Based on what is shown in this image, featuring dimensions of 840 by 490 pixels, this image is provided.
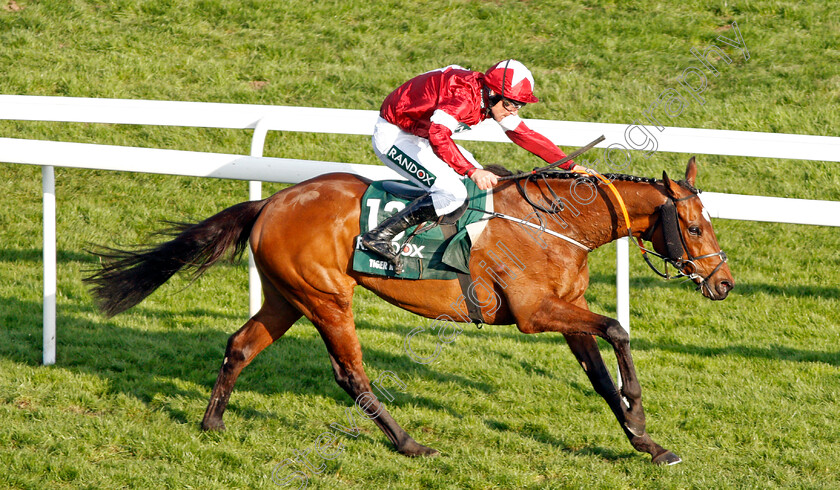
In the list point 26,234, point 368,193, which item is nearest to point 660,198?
point 368,193

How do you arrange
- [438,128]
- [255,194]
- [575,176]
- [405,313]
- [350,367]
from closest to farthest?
[438,128]
[575,176]
[350,367]
[255,194]
[405,313]

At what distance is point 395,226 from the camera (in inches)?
166

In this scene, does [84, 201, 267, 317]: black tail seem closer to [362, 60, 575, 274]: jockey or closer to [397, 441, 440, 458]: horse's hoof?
[362, 60, 575, 274]: jockey

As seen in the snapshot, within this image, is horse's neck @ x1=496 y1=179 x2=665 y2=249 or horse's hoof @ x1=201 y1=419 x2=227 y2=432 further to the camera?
horse's hoof @ x1=201 y1=419 x2=227 y2=432

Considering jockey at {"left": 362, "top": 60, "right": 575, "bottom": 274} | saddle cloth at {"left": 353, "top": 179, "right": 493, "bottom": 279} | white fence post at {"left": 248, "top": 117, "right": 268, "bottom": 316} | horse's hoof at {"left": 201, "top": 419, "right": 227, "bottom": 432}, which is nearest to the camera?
jockey at {"left": 362, "top": 60, "right": 575, "bottom": 274}

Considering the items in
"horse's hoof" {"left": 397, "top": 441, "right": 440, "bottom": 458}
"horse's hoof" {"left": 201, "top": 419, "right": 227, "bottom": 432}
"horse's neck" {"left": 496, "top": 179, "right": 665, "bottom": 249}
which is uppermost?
"horse's neck" {"left": 496, "top": 179, "right": 665, "bottom": 249}

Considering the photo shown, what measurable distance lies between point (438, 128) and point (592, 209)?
0.87m

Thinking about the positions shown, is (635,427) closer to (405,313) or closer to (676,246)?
(676,246)

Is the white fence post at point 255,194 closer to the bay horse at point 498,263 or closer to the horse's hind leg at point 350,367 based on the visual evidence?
the bay horse at point 498,263

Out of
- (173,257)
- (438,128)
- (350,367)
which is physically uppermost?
(438,128)

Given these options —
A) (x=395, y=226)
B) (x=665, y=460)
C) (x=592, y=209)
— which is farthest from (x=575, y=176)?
(x=665, y=460)

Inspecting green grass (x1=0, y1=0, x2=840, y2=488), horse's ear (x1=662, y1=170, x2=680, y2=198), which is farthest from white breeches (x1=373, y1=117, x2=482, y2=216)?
green grass (x1=0, y1=0, x2=840, y2=488)

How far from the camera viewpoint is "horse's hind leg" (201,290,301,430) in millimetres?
4621

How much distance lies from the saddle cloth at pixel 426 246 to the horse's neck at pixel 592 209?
0.17 metres
